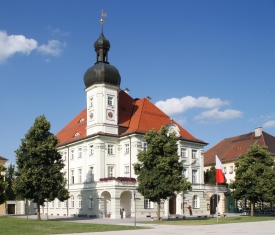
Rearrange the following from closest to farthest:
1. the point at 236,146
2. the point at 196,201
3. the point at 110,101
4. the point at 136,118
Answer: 1. the point at 110,101
2. the point at 136,118
3. the point at 196,201
4. the point at 236,146

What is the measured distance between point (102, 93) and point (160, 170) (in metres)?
18.2

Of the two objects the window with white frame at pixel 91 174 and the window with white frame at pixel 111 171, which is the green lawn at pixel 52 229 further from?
the window with white frame at pixel 91 174

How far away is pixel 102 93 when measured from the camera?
53.8m

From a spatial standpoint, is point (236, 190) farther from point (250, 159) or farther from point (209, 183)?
point (209, 183)

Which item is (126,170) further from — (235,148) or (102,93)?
(235,148)

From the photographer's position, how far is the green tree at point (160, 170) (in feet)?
126

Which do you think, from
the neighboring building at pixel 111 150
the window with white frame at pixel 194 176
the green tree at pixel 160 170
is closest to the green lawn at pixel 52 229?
the green tree at pixel 160 170

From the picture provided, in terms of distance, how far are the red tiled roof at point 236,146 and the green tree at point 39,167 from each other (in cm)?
3898

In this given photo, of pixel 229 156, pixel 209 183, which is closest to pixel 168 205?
pixel 209 183

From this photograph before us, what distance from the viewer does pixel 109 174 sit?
175 feet

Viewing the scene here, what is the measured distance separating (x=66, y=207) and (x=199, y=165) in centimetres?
1857

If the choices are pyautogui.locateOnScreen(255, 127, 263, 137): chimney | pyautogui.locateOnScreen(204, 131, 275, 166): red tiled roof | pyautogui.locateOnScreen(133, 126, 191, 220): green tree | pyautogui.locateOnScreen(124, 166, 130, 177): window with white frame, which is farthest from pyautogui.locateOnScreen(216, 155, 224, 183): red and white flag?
pyautogui.locateOnScreen(255, 127, 263, 137): chimney

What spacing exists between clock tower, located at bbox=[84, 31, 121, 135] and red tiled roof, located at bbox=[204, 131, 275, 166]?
91.0 ft

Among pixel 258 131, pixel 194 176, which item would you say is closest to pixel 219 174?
pixel 194 176
